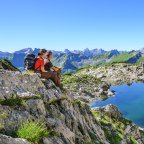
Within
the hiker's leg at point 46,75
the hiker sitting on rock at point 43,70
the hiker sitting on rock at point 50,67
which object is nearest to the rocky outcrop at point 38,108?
the hiker's leg at point 46,75

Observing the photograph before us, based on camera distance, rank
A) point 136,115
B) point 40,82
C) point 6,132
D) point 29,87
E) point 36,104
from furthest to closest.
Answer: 1. point 136,115
2. point 40,82
3. point 29,87
4. point 36,104
5. point 6,132

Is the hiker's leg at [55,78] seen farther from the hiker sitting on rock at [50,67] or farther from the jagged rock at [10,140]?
the jagged rock at [10,140]

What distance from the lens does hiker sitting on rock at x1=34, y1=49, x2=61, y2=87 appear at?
2698 centimetres

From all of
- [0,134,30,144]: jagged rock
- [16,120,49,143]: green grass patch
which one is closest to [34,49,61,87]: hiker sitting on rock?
[16,120,49,143]: green grass patch

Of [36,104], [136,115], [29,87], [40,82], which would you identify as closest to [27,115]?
[36,104]

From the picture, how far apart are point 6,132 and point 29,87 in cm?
616

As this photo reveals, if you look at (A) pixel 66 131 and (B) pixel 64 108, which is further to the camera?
(B) pixel 64 108

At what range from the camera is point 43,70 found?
88.4 ft

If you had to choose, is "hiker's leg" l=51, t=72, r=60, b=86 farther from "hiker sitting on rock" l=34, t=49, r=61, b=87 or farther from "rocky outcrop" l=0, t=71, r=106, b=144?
"rocky outcrop" l=0, t=71, r=106, b=144

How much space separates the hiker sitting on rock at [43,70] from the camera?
27.0m

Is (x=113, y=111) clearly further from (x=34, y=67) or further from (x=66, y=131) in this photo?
(x=66, y=131)

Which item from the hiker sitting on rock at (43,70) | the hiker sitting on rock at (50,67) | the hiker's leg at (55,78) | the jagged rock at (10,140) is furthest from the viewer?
the hiker's leg at (55,78)

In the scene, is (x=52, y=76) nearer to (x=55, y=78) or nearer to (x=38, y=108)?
(x=55, y=78)

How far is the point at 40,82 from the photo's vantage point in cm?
2508
